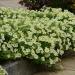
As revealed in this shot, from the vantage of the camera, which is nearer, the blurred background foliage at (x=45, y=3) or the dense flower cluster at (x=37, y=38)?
the dense flower cluster at (x=37, y=38)

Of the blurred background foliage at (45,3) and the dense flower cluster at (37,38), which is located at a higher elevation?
the blurred background foliage at (45,3)

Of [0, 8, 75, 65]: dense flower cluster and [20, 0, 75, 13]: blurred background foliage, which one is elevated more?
[20, 0, 75, 13]: blurred background foliage

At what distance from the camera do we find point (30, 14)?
8453mm

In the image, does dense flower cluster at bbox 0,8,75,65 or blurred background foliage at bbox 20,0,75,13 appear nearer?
dense flower cluster at bbox 0,8,75,65

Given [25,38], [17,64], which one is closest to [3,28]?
[25,38]

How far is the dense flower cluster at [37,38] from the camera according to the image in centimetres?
642

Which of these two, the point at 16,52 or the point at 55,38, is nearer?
the point at 16,52

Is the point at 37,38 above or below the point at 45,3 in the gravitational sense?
below

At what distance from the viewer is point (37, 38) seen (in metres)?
6.88

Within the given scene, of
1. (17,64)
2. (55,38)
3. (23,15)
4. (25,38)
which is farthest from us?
(23,15)

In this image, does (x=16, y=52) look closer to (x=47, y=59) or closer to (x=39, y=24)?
(x=47, y=59)

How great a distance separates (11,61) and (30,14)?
240 cm

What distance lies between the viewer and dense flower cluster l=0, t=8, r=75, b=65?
6423mm

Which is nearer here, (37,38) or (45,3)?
(37,38)
